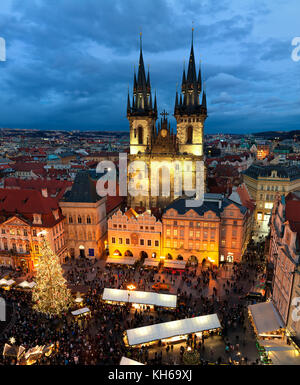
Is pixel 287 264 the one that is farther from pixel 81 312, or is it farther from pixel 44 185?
pixel 44 185

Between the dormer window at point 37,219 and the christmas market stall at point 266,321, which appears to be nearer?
the christmas market stall at point 266,321

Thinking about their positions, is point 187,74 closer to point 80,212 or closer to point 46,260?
point 80,212

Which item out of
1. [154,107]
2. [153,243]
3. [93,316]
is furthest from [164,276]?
[154,107]

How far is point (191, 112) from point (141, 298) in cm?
4944

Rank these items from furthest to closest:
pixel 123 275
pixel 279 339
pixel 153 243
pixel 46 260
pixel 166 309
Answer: pixel 153 243 < pixel 123 275 < pixel 166 309 < pixel 46 260 < pixel 279 339

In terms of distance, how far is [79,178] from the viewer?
5425 centimetres

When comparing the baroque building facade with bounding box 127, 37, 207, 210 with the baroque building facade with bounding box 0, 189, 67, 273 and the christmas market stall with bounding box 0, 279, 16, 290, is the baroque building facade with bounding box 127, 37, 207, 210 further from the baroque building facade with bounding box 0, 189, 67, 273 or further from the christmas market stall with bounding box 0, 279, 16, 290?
the christmas market stall with bounding box 0, 279, 16, 290

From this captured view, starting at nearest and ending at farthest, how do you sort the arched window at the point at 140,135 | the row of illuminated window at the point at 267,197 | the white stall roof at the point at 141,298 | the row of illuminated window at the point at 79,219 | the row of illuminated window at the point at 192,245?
the white stall roof at the point at 141,298 → the row of illuminated window at the point at 192,245 → the row of illuminated window at the point at 79,219 → the arched window at the point at 140,135 → the row of illuminated window at the point at 267,197

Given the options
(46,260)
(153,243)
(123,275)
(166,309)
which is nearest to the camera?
(46,260)

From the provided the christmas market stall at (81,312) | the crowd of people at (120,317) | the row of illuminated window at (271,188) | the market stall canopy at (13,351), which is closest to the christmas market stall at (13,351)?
the market stall canopy at (13,351)

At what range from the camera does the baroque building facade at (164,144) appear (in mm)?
70812

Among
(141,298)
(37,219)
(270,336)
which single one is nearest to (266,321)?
(270,336)

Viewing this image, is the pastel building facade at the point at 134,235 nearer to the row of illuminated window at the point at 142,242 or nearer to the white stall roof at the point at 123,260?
the row of illuminated window at the point at 142,242

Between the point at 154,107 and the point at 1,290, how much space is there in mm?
55833
